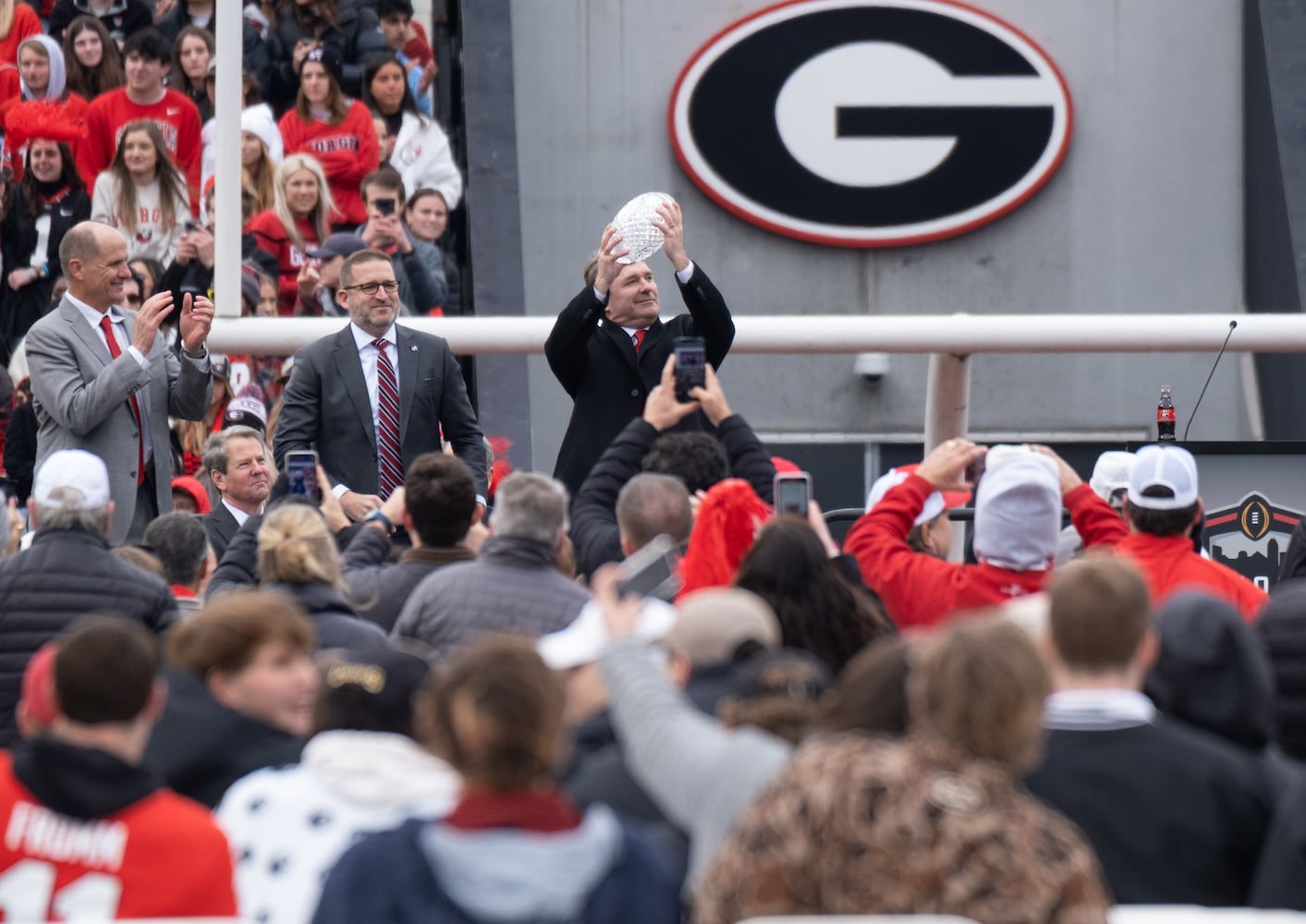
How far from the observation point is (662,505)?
214 inches

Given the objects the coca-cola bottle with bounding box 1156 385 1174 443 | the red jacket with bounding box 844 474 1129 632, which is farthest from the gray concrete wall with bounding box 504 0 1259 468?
the red jacket with bounding box 844 474 1129 632

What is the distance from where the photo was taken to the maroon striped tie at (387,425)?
734 centimetres

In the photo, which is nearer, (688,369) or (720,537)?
(720,537)

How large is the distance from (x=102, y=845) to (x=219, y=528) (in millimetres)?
4121

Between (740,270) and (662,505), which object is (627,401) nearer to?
(662,505)

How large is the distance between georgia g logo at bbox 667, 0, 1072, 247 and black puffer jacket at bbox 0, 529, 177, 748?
26.1 ft

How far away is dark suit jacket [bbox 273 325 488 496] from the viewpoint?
7324 mm

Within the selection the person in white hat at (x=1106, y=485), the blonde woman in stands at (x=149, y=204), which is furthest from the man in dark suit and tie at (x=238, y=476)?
the blonde woman in stands at (x=149, y=204)

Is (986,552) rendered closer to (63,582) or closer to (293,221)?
(63,582)

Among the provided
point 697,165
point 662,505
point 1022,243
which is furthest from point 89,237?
point 1022,243

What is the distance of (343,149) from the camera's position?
1138 cm

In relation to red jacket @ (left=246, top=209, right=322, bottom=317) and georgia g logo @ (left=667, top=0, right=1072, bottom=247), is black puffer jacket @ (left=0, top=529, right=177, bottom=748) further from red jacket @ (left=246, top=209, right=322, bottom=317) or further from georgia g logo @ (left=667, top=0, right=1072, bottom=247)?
georgia g logo @ (left=667, top=0, right=1072, bottom=247)

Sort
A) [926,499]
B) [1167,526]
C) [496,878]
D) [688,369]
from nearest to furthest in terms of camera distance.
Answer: [496,878] → [1167,526] → [926,499] → [688,369]

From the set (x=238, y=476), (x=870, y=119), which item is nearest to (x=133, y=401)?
(x=238, y=476)
